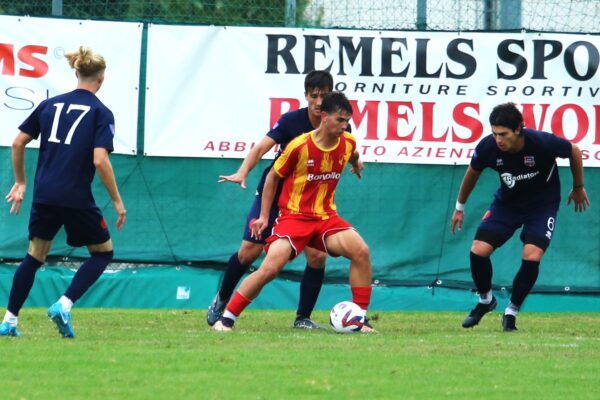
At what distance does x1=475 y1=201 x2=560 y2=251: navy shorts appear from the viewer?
1041 cm

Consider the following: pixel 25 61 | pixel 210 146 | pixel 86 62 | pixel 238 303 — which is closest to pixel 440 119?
pixel 210 146

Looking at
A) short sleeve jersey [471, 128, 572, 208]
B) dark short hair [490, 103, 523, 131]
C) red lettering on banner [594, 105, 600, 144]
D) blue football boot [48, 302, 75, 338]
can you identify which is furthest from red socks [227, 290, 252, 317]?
red lettering on banner [594, 105, 600, 144]

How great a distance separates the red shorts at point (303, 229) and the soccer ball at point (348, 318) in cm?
48

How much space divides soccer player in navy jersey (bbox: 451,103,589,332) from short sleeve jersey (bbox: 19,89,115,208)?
10.2 ft

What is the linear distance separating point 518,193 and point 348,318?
1.80 m

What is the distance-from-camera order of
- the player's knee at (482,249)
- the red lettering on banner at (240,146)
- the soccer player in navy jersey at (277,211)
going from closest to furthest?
the soccer player in navy jersey at (277,211) < the player's knee at (482,249) < the red lettering on banner at (240,146)

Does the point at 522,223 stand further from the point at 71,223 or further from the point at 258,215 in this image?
the point at 71,223

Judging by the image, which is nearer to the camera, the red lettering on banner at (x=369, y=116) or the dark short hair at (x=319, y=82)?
the dark short hair at (x=319, y=82)

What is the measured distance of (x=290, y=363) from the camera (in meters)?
7.64

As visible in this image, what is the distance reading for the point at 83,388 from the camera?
6.64m

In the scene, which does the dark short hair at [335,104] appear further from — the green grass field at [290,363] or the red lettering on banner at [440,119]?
the red lettering on banner at [440,119]

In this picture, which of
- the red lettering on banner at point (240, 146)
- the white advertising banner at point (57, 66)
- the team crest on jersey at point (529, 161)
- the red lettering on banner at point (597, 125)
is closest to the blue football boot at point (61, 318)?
the team crest on jersey at point (529, 161)

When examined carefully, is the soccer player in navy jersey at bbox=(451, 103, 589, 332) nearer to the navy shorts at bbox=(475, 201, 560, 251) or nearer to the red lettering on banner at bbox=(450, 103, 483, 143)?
the navy shorts at bbox=(475, 201, 560, 251)

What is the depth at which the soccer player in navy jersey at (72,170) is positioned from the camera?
8812 millimetres
